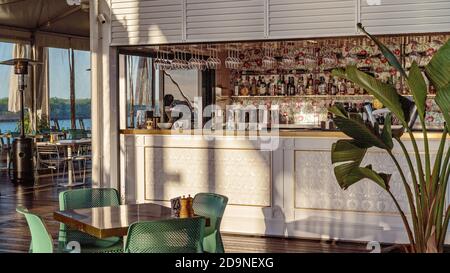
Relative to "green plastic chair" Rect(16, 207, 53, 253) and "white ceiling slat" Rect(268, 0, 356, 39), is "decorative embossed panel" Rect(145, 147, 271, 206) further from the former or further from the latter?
"green plastic chair" Rect(16, 207, 53, 253)

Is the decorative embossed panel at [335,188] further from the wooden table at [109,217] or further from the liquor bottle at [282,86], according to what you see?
the liquor bottle at [282,86]

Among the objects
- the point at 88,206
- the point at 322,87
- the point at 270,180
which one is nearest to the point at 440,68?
the point at 88,206

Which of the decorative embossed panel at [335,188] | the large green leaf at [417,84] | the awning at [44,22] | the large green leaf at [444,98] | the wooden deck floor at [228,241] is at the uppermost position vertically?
the awning at [44,22]

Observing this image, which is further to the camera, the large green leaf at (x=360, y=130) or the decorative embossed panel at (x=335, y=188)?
the decorative embossed panel at (x=335, y=188)

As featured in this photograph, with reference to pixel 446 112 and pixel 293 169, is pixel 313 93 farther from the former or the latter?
pixel 446 112

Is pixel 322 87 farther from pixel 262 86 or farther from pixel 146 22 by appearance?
pixel 146 22

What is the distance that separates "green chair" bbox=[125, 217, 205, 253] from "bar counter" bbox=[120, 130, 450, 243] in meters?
4.00

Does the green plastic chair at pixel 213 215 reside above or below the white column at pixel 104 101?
below

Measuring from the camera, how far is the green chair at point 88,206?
566 cm

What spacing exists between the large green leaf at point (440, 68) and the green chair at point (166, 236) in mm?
1711

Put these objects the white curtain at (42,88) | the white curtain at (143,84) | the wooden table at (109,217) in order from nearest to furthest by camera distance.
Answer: the wooden table at (109,217) < the white curtain at (143,84) < the white curtain at (42,88)

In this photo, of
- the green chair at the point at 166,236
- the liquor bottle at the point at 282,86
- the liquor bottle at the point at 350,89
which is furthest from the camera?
the liquor bottle at the point at 282,86

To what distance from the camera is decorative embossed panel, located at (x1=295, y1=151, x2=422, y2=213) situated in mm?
8102

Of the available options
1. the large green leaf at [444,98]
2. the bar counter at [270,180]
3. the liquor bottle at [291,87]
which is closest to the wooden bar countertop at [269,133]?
the bar counter at [270,180]
